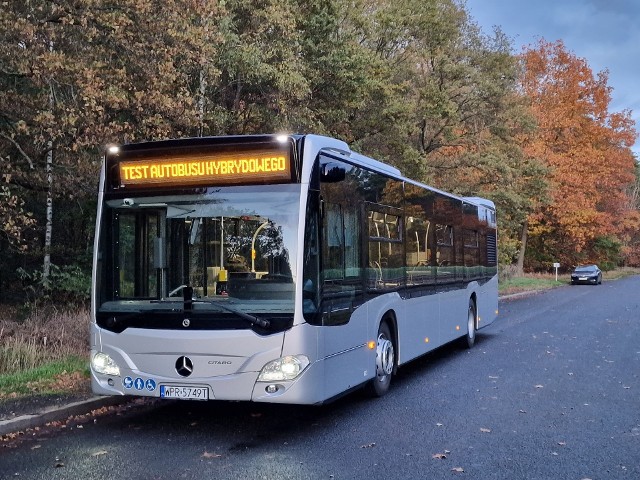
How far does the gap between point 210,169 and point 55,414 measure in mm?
3021

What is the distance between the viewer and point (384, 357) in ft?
29.7

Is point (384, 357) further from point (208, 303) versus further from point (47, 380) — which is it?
point (47, 380)

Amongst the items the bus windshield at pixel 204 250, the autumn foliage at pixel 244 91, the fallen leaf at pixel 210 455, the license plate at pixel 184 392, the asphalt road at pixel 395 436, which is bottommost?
the asphalt road at pixel 395 436

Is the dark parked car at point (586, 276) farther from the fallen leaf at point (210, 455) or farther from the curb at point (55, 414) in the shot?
the fallen leaf at point (210, 455)

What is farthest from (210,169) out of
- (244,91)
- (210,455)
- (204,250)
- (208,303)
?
(244,91)

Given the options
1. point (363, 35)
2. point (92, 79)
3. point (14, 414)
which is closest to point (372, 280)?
point (14, 414)

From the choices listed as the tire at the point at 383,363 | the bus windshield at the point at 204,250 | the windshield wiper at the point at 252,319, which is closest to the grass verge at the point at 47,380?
the bus windshield at the point at 204,250

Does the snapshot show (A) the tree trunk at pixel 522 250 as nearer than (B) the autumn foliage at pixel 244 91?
No

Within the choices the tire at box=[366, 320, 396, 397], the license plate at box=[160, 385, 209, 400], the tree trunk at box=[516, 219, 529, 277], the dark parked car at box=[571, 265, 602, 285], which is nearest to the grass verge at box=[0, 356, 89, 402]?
the license plate at box=[160, 385, 209, 400]

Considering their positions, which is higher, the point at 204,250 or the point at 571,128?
the point at 571,128

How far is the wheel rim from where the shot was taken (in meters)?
8.95

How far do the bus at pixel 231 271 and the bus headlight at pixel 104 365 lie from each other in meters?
0.01

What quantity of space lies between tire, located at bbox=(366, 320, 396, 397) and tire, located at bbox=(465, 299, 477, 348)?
5.14 metres

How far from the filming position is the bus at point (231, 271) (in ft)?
22.2
